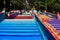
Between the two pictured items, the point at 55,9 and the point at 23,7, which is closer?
the point at 55,9

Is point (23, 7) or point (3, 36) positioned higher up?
point (3, 36)

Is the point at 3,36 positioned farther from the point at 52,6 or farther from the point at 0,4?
the point at 52,6

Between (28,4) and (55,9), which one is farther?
(28,4)

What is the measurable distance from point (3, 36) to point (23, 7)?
43.1m

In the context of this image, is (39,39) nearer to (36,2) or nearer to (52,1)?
(52,1)

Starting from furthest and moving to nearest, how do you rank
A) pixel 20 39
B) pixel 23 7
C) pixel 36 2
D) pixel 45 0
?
pixel 23 7
pixel 36 2
pixel 45 0
pixel 20 39

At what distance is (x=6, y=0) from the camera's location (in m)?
28.2

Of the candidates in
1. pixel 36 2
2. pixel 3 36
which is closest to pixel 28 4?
pixel 36 2

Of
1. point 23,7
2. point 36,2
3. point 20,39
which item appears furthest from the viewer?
point 23,7

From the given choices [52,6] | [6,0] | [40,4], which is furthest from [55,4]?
[6,0]

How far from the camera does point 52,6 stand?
39656mm

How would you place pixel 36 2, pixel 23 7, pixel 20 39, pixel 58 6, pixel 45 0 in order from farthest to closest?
pixel 23 7, pixel 36 2, pixel 45 0, pixel 58 6, pixel 20 39

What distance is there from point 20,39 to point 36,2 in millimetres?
40049

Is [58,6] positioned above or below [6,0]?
below
